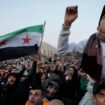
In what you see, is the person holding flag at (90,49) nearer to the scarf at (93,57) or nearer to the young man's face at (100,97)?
the scarf at (93,57)

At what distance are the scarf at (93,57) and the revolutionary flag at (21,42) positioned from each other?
12.9ft

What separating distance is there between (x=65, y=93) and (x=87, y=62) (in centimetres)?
478

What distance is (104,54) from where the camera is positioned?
15.0 ft

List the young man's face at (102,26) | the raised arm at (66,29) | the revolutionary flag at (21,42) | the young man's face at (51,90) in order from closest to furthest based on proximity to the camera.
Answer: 1. the young man's face at (102,26)
2. the raised arm at (66,29)
3. the young man's face at (51,90)
4. the revolutionary flag at (21,42)

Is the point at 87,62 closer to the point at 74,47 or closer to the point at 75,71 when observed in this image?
the point at 74,47

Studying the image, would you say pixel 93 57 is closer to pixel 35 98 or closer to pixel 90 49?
pixel 90 49

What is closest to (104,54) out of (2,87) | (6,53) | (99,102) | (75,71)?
(99,102)

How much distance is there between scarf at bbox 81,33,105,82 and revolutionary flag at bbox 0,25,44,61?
3942mm

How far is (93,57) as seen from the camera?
4.56 metres

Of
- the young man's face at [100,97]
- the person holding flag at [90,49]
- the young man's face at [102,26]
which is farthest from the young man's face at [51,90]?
the young man's face at [102,26]

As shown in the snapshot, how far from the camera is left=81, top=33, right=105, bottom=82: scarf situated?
451 centimetres

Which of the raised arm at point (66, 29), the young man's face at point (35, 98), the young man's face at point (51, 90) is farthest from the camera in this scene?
the young man's face at point (51, 90)

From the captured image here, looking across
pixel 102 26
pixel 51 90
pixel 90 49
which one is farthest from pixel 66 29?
pixel 51 90

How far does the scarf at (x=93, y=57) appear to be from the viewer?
4.51 metres
